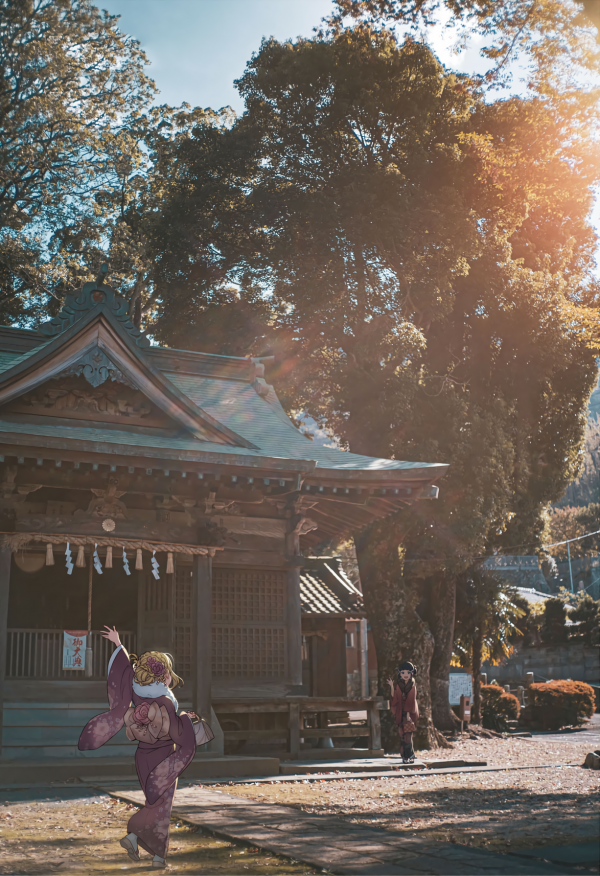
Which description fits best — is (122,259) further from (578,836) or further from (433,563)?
(578,836)

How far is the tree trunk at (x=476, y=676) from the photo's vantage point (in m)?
26.8

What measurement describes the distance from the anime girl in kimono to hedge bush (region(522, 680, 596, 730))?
25725 millimetres

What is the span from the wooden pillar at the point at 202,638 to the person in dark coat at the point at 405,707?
3426mm

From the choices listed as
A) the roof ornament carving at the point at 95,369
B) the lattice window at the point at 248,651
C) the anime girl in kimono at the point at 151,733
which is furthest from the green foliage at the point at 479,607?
the anime girl in kimono at the point at 151,733

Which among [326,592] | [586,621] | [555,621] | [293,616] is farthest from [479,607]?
[555,621]

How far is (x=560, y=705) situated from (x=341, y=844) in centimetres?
2512

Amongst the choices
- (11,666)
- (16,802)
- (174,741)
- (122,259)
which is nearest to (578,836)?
(174,741)

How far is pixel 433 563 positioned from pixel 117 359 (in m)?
10.6

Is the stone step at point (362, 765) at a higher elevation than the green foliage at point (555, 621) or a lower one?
lower

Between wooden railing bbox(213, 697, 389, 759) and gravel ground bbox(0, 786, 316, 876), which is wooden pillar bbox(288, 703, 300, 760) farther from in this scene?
gravel ground bbox(0, 786, 316, 876)

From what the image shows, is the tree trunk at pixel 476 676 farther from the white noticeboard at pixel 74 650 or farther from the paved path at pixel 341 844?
the paved path at pixel 341 844

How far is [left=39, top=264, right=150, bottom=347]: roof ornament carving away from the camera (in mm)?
12930

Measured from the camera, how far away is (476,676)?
1069 inches

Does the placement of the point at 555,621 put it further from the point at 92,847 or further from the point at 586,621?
the point at 92,847
